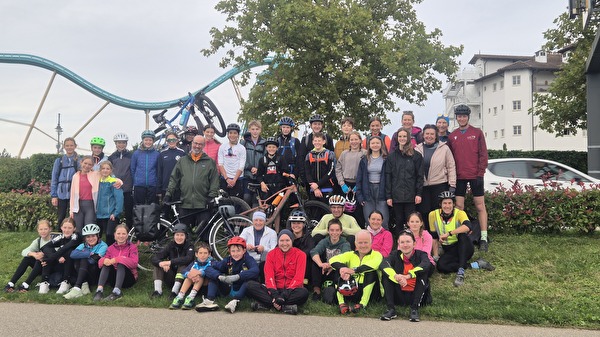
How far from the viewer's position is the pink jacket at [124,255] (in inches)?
275

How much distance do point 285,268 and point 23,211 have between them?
7.52 metres

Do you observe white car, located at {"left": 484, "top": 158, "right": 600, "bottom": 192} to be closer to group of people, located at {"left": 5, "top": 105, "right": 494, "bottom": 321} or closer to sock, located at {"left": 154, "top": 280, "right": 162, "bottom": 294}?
group of people, located at {"left": 5, "top": 105, "right": 494, "bottom": 321}

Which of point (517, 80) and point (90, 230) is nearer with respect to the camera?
point (90, 230)

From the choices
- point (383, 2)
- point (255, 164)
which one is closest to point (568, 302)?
point (255, 164)

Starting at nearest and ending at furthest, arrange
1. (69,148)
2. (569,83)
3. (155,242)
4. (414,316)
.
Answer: (414,316) < (155,242) < (69,148) < (569,83)

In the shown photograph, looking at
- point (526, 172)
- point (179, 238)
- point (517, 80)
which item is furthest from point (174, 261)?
point (517, 80)

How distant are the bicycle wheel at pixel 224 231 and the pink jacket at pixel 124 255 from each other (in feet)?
3.91

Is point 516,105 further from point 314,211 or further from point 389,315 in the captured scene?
point 389,315

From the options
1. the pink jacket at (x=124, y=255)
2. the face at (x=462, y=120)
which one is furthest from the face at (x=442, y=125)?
the pink jacket at (x=124, y=255)

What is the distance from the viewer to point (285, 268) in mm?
6406

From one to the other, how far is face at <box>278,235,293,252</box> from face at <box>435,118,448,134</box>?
3.58 m

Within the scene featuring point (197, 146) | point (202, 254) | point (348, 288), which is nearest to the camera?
point (348, 288)

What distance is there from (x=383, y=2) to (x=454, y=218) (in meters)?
14.9

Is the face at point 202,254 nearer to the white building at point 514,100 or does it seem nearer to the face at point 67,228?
the face at point 67,228
